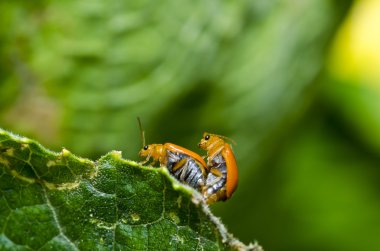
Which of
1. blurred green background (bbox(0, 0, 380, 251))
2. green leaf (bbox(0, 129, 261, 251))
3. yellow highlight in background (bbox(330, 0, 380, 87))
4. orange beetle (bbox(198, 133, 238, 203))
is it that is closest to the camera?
green leaf (bbox(0, 129, 261, 251))

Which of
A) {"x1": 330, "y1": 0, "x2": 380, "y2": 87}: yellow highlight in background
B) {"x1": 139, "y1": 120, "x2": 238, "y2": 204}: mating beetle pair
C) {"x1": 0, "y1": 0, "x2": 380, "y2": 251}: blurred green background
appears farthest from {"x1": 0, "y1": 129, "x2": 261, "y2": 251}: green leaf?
{"x1": 330, "y1": 0, "x2": 380, "y2": 87}: yellow highlight in background

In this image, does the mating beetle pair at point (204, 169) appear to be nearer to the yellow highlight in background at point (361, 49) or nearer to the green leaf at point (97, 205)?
the green leaf at point (97, 205)

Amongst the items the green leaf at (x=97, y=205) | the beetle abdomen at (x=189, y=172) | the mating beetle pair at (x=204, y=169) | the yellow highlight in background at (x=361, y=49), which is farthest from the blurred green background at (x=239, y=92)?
the green leaf at (x=97, y=205)

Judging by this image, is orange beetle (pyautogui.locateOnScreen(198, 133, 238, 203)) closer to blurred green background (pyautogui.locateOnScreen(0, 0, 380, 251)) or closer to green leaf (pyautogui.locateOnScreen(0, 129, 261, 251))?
green leaf (pyautogui.locateOnScreen(0, 129, 261, 251))

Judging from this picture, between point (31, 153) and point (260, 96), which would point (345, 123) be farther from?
point (31, 153)

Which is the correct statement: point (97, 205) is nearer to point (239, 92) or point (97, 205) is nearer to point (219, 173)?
point (219, 173)

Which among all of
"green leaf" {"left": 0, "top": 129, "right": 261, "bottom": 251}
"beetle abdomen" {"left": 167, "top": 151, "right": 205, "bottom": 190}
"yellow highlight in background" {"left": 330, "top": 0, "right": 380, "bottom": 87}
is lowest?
"green leaf" {"left": 0, "top": 129, "right": 261, "bottom": 251}

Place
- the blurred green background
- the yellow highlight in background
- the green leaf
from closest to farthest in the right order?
the green leaf < the blurred green background < the yellow highlight in background

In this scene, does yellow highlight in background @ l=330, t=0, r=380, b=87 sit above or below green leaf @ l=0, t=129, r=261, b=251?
above

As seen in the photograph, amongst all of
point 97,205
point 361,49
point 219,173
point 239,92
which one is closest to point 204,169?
point 219,173
